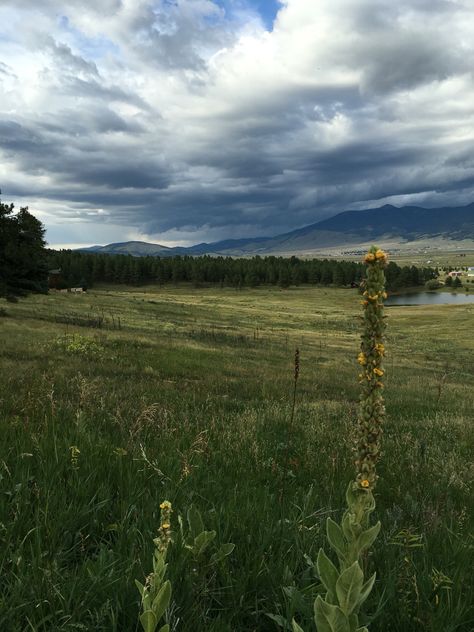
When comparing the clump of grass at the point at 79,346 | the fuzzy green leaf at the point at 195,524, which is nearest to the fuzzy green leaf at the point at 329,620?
the fuzzy green leaf at the point at 195,524

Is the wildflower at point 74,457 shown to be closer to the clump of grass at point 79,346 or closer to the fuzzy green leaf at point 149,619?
the fuzzy green leaf at point 149,619

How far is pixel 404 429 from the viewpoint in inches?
379

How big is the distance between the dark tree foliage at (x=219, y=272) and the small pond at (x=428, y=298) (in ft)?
23.0

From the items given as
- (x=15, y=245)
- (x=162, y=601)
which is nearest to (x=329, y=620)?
(x=162, y=601)

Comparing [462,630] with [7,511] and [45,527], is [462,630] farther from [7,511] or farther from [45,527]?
[7,511]

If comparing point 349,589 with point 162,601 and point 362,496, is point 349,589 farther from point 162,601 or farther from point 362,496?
point 162,601

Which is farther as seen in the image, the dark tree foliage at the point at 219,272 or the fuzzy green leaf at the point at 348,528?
the dark tree foliage at the point at 219,272

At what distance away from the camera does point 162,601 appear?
5.11ft

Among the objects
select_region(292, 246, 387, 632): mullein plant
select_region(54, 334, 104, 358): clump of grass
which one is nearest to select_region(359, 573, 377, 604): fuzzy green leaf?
select_region(292, 246, 387, 632): mullein plant

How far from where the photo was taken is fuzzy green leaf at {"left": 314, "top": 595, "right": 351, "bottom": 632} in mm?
1486

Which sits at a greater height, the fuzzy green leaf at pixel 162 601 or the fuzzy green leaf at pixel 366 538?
the fuzzy green leaf at pixel 366 538

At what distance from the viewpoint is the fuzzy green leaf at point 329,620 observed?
1486mm

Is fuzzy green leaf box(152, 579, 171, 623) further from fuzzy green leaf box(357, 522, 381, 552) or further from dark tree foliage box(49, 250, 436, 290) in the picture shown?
dark tree foliage box(49, 250, 436, 290)

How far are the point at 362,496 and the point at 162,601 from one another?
2.63ft
